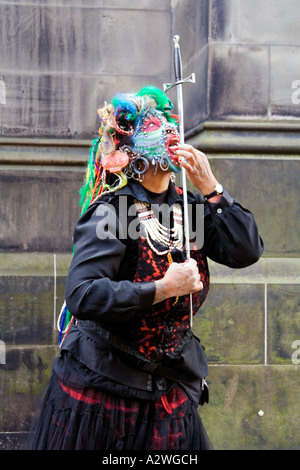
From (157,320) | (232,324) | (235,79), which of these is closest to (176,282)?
(157,320)

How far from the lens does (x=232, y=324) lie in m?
4.14

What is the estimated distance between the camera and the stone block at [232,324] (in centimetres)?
412

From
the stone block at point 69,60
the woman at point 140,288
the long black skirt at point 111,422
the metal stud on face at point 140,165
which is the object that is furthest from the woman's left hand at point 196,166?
the stone block at point 69,60

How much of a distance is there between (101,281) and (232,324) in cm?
195

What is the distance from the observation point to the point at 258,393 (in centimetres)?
411

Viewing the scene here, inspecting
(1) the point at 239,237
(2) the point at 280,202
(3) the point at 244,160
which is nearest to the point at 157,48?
(3) the point at 244,160

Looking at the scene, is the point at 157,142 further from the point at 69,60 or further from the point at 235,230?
the point at 69,60

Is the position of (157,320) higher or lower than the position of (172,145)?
lower

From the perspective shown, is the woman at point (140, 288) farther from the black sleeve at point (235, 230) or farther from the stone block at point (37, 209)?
the stone block at point (37, 209)

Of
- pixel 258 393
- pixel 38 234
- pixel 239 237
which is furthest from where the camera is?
pixel 38 234

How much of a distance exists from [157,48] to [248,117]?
1076 mm

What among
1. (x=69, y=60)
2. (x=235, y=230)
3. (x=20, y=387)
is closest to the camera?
(x=235, y=230)

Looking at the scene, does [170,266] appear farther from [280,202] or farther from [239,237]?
[280,202]

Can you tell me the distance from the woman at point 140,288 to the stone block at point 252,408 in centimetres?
132
